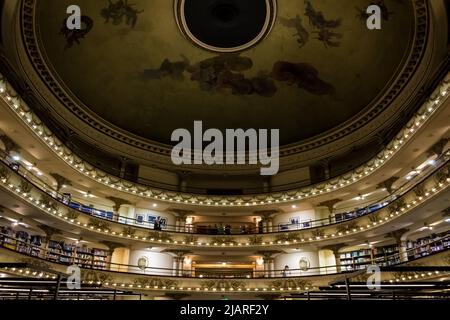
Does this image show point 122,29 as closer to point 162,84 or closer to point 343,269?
point 162,84

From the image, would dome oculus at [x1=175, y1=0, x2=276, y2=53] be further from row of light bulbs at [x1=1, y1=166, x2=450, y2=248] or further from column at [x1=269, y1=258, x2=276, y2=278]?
column at [x1=269, y1=258, x2=276, y2=278]

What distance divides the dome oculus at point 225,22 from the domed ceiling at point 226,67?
0.49 meters

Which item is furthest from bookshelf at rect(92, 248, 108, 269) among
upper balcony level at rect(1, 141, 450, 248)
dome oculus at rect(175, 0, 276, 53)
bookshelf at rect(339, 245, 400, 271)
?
dome oculus at rect(175, 0, 276, 53)

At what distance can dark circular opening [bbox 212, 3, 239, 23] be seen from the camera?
2927 centimetres

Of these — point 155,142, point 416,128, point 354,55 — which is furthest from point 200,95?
point 416,128

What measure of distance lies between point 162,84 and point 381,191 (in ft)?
65.1

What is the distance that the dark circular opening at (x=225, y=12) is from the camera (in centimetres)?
2927

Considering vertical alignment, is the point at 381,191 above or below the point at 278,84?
below

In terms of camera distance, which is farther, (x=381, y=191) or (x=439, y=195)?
(x=381, y=191)

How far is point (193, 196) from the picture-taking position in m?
31.8

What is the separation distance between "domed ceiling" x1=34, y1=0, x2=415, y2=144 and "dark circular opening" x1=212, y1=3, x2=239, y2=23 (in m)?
0.13

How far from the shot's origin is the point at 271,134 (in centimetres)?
3584
